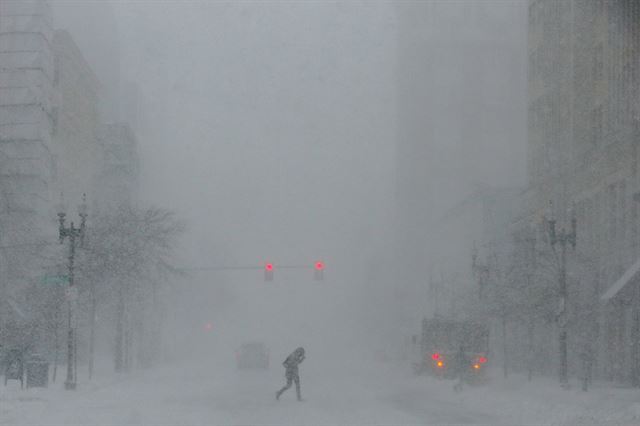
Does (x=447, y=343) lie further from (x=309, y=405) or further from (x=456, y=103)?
(x=456, y=103)

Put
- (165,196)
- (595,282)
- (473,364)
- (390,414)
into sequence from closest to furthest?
(390,414)
(473,364)
(595,282)
(165,196)

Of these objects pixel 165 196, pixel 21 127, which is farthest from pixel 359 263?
pixel 21 127

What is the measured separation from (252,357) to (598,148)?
20.0 meters

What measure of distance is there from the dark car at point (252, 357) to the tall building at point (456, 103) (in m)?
91.4

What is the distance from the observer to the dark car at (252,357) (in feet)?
181

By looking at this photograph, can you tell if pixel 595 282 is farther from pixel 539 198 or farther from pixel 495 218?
pixel 495 218

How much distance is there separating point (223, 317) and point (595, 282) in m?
115

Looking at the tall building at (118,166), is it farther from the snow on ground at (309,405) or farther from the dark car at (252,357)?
the snow on ground at (309,405)

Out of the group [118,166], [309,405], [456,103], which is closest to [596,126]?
[309,405]

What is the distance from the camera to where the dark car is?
2167 inches

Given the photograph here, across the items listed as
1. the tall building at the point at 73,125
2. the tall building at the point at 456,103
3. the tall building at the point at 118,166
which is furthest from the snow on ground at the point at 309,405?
the tall building at the point at 456,103

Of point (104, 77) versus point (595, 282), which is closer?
point (595, 282)

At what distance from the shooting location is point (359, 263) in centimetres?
18950

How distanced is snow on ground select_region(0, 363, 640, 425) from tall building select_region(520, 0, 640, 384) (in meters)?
10.8
